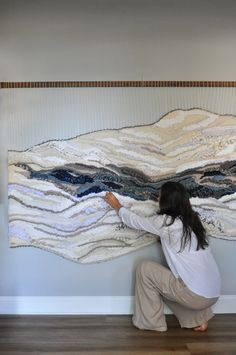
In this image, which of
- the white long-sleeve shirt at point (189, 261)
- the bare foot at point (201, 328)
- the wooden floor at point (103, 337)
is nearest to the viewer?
the wooden floor at point (103, 337)

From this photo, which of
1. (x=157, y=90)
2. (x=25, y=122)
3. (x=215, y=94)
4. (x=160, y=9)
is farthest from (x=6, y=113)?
(x=215, y=94)

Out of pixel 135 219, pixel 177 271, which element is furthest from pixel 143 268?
pixel 135 219

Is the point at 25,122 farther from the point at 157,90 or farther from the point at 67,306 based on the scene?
the point at 67,306

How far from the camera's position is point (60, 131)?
323 centimetres

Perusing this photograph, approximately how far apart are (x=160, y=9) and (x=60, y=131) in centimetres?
124

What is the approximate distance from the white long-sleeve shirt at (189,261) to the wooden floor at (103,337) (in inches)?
12.9

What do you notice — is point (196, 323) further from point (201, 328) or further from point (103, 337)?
point (103, 337)

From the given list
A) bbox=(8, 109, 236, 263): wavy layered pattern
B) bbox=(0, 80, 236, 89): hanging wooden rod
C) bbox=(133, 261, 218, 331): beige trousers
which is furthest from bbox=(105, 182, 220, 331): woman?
bbox=(0, 80, 236, 89): hanging wooden rod

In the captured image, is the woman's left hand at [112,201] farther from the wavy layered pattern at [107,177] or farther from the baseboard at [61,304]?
the baseboard at [61,304]

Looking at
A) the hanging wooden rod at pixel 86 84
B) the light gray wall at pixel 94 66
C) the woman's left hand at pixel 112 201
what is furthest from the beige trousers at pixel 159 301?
the hanging wooden rod at pixel 86 84

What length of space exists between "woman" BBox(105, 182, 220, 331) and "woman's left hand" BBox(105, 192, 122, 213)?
0.13m

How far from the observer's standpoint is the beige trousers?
2.89 m

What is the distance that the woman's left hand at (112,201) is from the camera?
126 inches

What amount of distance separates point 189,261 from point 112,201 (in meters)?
0.76
